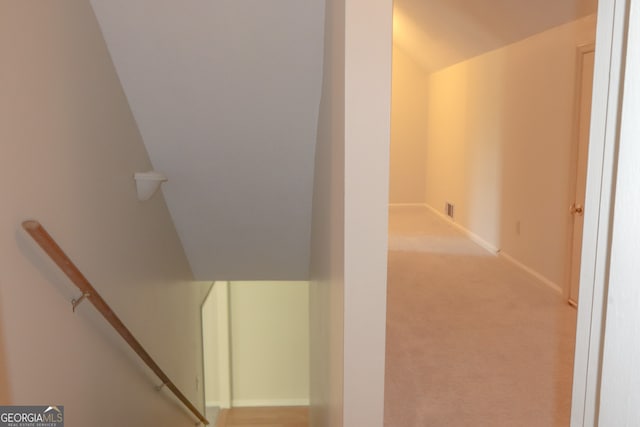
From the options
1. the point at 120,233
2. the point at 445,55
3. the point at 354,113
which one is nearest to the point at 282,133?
the point at 120,233

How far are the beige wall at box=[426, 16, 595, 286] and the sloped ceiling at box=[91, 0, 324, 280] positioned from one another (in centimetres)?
195

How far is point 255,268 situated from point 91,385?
2959mm

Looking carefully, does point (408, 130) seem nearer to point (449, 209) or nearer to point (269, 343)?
point (449, 209)

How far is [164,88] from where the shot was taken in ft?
11.4

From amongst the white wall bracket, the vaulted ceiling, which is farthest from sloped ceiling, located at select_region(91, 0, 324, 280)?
the white wall bracket

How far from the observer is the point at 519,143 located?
5211mm

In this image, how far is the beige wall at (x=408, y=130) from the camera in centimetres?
878

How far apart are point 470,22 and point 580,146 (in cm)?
187

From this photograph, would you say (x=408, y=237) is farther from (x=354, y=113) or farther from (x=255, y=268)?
(x=354, y=113)

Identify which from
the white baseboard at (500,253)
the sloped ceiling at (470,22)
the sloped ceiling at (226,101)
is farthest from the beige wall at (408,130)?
the sloped ceiling at (226,101)

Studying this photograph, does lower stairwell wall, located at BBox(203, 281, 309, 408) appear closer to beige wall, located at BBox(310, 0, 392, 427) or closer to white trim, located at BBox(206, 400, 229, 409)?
white trim, located at BBox(206, 400, 229, 409)

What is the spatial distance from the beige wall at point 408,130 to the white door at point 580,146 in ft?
15.2

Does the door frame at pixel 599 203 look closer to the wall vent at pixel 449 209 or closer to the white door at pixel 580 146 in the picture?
the white door at pixel 580 146

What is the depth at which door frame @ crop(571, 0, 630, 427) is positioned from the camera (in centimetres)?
74
